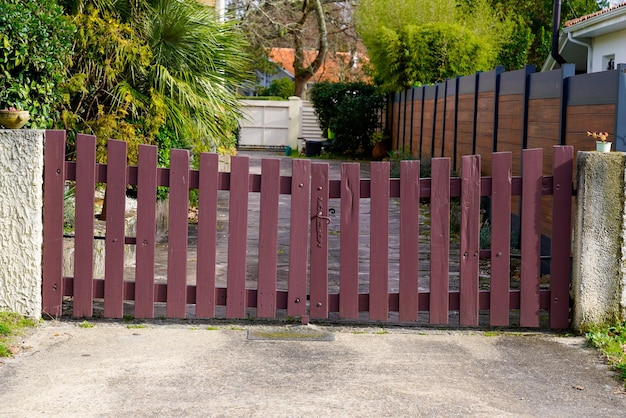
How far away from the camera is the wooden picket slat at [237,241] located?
21.0 feet

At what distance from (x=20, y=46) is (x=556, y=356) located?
188 inches

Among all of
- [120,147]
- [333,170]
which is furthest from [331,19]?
[120,147]

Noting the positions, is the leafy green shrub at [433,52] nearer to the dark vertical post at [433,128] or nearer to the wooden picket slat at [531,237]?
the dark vertical post at [433,128]

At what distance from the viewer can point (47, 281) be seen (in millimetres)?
6430

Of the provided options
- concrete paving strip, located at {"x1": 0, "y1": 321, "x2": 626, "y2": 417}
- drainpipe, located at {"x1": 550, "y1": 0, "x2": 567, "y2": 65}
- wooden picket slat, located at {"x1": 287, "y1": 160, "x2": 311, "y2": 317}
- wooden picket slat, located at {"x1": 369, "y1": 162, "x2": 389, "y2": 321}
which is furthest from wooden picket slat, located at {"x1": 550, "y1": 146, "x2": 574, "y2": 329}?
drainpipe, located at {"x1": 550, "y1": 0, "x2": 567, "y2": 65}

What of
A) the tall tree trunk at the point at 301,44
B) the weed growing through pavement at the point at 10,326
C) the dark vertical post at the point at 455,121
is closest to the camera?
the weed growing through pavement at the point at 10,326

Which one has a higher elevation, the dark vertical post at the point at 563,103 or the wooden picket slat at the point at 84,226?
the dark vertical post at the point at 563,103

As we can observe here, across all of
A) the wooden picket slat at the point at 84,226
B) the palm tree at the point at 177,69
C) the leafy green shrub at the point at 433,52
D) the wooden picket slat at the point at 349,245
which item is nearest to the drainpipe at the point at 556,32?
the leafy green shrub at the point at 433,52

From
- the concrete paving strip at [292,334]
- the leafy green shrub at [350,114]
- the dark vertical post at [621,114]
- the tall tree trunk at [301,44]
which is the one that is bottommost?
the concrete paving strip at [292,334]

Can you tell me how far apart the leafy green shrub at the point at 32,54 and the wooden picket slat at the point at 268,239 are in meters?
2.44

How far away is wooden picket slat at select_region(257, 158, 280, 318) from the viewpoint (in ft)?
21.2

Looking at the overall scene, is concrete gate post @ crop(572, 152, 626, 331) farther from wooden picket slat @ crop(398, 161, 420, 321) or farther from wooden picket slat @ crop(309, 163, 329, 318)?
wooden picket slat @ crop(309, 163, 329, 318)

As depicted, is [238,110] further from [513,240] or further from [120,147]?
[120,147]

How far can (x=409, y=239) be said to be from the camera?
21.2 feet
